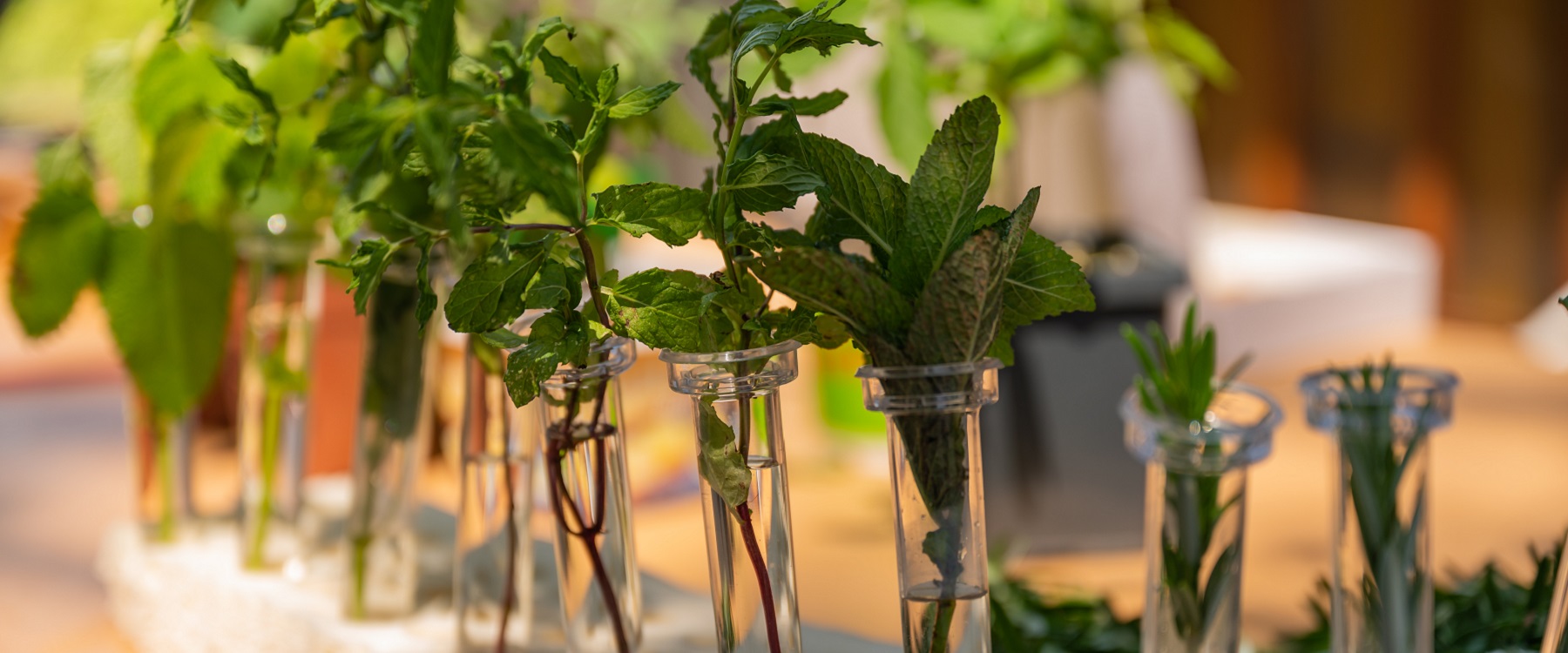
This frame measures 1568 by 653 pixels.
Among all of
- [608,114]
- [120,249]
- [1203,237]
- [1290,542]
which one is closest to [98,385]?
[120,249]

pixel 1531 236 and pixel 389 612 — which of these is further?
pixel 1531 236

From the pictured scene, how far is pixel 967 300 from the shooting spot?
278 millimetres

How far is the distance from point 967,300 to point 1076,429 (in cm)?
107

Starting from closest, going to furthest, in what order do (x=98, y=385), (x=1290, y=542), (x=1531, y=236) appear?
(x=1290, y=542) → (x=98, y=385) → (x=1531, y=236)

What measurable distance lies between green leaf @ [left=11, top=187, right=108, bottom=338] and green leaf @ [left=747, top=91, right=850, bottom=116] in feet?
1.27

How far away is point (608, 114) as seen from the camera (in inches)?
11.2

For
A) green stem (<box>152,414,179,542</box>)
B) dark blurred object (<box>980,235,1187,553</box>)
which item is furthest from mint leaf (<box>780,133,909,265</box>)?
dark blurred object (<box>980,235,1187,553</box>)

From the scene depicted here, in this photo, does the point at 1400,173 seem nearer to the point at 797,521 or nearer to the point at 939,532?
the point at 797,521

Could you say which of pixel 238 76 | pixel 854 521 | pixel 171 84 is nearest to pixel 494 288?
pixel 238 76

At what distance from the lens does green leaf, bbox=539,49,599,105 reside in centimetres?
28

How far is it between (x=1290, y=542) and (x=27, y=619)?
1041mm

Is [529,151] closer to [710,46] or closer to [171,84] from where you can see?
[710,46]

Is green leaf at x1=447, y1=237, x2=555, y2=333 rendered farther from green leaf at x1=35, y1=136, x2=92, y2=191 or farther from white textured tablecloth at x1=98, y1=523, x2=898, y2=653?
green leaf at x1=35, y1=136, x2=92, y2=191

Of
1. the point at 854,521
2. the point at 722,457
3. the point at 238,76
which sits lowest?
the point at 854,521
